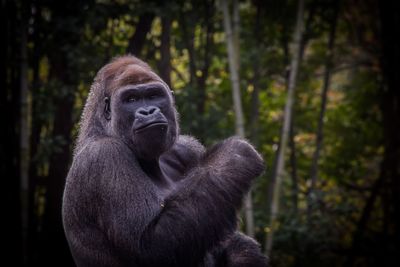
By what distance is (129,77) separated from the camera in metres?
3.59

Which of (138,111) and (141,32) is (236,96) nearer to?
(141,32)

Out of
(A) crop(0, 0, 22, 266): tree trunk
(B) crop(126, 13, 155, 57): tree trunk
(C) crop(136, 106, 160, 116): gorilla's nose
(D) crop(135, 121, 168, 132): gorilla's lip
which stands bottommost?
(A) crop(0, 0, 22, 266): tree trunk

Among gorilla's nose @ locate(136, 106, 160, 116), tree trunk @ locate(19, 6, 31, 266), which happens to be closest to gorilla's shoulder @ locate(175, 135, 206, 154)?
gorilla's nose @ locate(136, 106, 160, 116)

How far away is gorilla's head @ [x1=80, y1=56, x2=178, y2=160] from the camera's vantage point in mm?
3439

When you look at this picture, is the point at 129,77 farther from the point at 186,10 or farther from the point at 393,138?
the point at 393,138

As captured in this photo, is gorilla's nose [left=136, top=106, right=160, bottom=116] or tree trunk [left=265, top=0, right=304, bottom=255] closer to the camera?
gorilla's nose [left=136, top=106, right=160, bottom=116]

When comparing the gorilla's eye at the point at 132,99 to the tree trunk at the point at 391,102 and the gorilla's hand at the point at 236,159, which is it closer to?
the gorilla's hand at the point at 236,159

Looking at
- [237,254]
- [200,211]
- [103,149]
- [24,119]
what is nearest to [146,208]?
[200,211]

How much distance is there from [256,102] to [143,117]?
401 cm

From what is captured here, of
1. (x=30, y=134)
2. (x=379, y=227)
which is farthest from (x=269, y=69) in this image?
(x=30, y=134)

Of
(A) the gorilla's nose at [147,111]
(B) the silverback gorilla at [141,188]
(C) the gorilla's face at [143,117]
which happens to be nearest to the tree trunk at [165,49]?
(B) the silverback gorilla at [141,188]

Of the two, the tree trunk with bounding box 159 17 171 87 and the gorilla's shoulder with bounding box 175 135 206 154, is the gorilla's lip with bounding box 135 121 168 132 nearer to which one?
the gorilla's shoulder with bounding box 175 135 206 154

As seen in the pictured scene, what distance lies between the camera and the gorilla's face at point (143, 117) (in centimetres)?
343

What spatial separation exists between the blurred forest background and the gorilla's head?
235 cm
